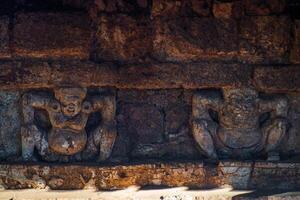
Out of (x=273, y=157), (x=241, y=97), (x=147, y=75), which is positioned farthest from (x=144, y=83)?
(x=273, y=157)

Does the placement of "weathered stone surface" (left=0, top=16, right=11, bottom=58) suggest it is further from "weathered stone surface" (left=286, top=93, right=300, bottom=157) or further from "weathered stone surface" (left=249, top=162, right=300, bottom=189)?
"weathered stone surface" (left=286, top=93, right=300, bottom=157)

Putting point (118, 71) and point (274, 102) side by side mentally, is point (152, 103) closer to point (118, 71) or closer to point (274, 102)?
point (118, 71)

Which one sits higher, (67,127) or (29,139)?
(67,127)

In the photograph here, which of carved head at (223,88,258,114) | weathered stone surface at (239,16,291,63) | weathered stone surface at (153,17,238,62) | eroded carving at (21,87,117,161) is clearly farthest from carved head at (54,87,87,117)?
weathered stone surface at (239,16,291,63)

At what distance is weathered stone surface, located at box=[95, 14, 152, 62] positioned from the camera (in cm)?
618

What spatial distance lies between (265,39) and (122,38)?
1.45 metres

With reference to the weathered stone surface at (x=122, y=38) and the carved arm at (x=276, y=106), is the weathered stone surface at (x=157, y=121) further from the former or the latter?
the carved arm at (x=276, y=106)

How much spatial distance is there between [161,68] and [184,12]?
0.61 metres

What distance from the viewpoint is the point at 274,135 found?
6.29 meters

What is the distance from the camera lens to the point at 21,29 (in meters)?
6.09

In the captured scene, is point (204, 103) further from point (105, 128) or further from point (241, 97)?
point (105, 128)

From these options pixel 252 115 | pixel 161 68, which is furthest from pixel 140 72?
pixel 252 115

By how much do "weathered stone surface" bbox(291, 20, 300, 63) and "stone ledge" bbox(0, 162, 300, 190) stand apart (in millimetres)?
1074

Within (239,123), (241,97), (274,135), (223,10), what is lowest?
(274,135)
